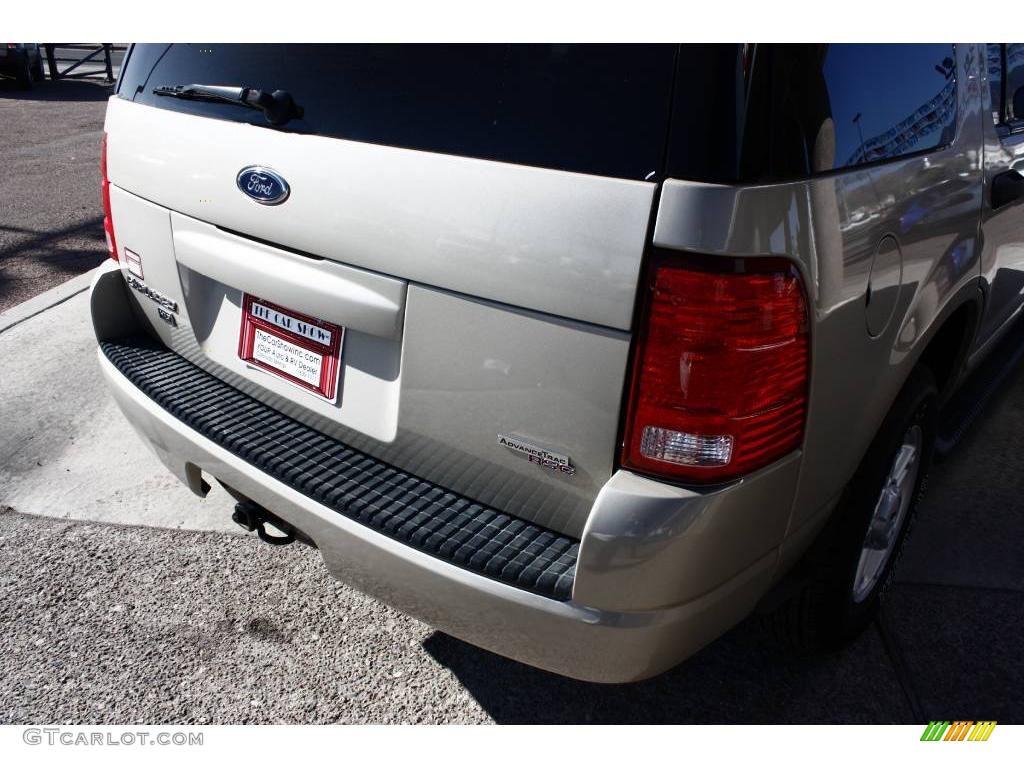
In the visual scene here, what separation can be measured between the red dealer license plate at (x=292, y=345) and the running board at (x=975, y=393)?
6.69 feet

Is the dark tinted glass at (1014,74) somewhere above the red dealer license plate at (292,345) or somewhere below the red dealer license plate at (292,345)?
above

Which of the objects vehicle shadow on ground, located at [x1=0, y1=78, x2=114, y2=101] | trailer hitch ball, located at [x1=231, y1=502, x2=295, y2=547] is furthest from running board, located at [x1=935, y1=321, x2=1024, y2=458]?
vehicle shadow on ground, located at [x1=0, y1=78, x2=114, y2=101]

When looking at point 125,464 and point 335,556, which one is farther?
point 125,464

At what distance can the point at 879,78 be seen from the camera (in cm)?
189

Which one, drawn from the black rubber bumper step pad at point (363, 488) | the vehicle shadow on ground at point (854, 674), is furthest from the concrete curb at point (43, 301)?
the vehicle shadow on ground at point (854, 674)

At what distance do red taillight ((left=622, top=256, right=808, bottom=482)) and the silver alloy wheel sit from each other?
0.91m

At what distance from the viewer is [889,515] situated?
2.55 m

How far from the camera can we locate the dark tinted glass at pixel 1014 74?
2.70m

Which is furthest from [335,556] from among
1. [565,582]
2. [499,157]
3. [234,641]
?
[499,157]

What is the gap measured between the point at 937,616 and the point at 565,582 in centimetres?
164

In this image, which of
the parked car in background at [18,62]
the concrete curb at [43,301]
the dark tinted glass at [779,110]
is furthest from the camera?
the parked car in background at [18,62]

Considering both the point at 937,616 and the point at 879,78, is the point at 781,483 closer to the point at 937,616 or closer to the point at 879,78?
the point at 879,78

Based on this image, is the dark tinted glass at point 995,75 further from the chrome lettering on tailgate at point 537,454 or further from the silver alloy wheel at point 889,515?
the chrome lettering on tailgate at point 537,454

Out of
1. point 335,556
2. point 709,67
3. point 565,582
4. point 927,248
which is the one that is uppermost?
point 709,67
